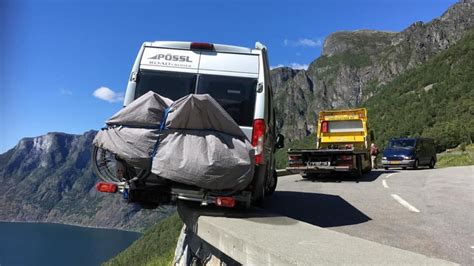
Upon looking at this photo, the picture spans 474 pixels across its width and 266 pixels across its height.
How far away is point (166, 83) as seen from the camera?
7.52 meters

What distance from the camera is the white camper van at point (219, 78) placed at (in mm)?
7105

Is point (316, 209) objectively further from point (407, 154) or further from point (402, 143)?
point (402, 143)

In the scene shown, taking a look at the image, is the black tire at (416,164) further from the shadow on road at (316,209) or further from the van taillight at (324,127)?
the shadow on road at (316,209)

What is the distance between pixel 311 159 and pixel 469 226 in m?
9.79

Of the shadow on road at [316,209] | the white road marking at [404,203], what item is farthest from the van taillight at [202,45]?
the white road marking at [404,203]

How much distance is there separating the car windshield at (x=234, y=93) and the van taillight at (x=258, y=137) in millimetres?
133

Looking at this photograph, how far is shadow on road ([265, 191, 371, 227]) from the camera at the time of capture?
8.39m

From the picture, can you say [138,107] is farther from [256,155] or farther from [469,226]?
[469,226]

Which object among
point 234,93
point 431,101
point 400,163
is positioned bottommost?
point 400,163

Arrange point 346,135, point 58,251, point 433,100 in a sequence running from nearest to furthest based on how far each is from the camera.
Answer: point 346,135 → point 433,100 → point 58,251

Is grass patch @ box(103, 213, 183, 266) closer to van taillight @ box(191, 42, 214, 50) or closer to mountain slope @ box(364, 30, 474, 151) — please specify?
van taillight @ box(191, 42, 214, 50)

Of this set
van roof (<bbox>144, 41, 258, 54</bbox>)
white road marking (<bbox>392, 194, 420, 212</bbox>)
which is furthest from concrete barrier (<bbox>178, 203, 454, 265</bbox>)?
white road marking (<bbox>392, 194, 420, 212</bbox>)

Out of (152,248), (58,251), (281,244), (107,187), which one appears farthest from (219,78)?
(58,251)

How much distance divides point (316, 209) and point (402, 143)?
20.4 meters
